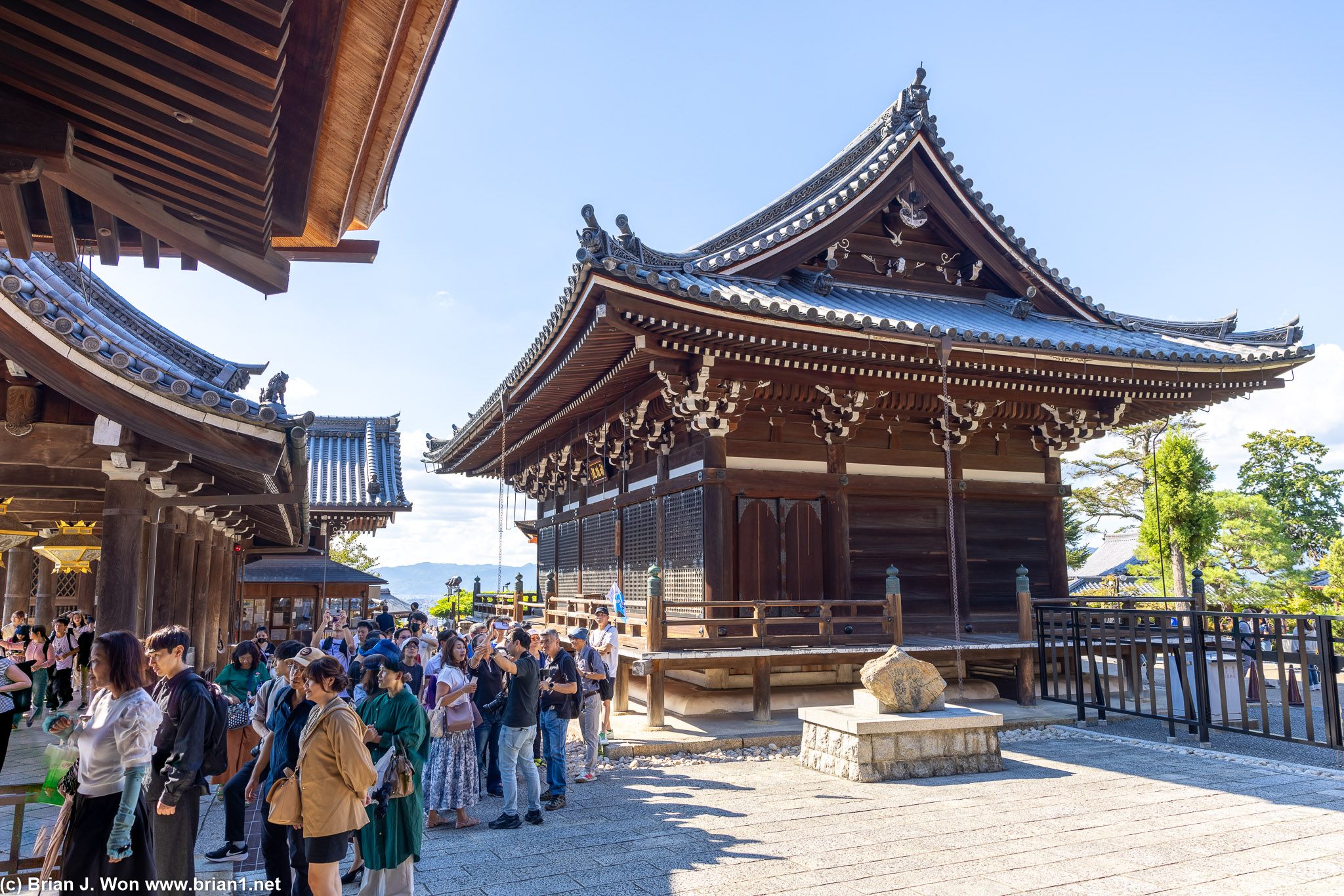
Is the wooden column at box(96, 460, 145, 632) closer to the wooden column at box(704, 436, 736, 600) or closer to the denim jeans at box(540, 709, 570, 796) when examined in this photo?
the denim jeans at box(540, 709, 570, 796)

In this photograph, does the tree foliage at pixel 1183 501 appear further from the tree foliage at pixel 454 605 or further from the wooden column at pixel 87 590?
the wooden column at pixel 87 590

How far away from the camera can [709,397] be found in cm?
1194

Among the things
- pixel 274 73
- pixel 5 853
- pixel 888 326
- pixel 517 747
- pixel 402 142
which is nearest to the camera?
pixel 274 73

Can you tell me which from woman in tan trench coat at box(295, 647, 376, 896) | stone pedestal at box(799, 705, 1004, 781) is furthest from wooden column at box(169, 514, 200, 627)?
stone pedestal at box(799, 705, 1004, 781)

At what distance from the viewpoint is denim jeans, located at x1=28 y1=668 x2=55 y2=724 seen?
12117mm

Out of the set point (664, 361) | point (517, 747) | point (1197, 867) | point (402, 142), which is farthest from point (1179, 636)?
point (402, 142)

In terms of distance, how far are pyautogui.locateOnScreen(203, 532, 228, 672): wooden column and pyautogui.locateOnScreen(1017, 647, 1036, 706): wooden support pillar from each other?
1364 cm

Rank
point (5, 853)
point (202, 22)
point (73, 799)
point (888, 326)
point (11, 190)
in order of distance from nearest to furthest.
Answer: point (202, 22) < point (11, 190) < point (73, 799) < point (5, 853) < point (888, 326)

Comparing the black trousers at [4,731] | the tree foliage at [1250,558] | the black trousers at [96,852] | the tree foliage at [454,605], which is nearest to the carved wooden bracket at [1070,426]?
the black trousers at [96,852]

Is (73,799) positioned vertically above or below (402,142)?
below

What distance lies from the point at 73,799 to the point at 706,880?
12.7 ft

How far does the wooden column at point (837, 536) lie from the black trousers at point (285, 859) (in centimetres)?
918

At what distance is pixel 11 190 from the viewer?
10.7 feet

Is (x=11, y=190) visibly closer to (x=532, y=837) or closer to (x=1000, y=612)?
(x=532, y=837)
